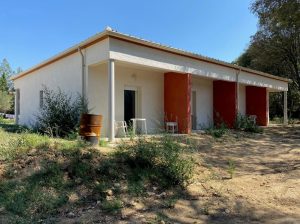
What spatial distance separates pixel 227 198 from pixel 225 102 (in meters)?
12.0

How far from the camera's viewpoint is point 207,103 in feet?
57.1

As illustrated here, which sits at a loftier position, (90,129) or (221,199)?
(90,129)

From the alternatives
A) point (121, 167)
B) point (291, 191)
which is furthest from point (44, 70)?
point (291, 191)

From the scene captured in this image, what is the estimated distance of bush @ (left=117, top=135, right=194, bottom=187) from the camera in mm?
6312

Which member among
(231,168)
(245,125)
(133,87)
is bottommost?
(231,168)

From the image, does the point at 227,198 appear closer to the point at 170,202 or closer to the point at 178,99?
the point at 170,202

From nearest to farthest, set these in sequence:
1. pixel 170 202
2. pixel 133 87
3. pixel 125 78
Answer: pixel 170 202, pixel 125 78, pixel 133 87

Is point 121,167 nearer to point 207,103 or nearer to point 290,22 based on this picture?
point 290,22

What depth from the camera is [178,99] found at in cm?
1396

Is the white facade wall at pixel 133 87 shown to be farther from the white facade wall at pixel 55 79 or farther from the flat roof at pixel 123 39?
the flat roof at pixel 123 39

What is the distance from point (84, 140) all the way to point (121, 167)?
7.03 feet

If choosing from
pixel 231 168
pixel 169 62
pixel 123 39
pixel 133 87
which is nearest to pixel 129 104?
pixel 133 87

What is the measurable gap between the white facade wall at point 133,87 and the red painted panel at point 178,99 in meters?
0.33

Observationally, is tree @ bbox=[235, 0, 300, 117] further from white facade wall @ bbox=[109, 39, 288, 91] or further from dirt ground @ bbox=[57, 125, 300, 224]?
dirt ground @ bbox=[57, 125, 300, 224]
